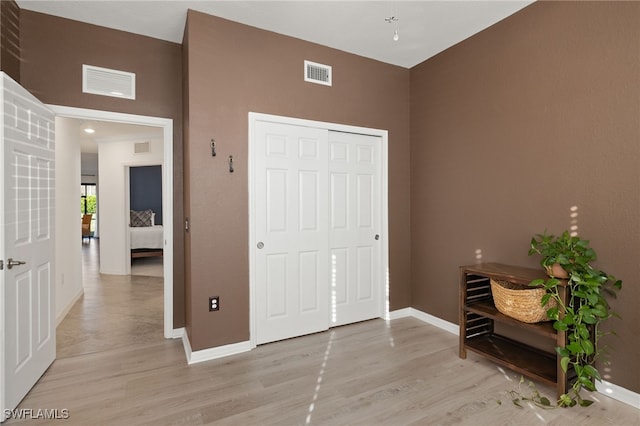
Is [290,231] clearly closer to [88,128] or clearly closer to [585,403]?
[585,403]

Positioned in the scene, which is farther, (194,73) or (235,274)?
(235,274)

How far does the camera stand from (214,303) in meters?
2.86

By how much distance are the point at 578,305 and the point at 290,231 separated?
2.29 meters

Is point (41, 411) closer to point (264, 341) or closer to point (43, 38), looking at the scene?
point (264, 341)

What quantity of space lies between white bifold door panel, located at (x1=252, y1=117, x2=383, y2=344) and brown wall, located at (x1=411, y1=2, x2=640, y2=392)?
0.60 meters

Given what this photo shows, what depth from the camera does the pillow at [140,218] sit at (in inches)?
342

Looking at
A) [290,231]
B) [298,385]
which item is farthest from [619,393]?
[290,231]

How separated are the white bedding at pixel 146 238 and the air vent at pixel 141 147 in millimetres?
1917

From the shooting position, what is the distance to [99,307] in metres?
4.26

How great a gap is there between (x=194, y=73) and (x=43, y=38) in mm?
1266

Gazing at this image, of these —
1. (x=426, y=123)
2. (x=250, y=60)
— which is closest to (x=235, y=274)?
(x=250, y=60)

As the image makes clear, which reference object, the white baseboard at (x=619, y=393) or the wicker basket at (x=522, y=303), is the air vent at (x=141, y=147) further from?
the white baseboard at (x=619, y=393)

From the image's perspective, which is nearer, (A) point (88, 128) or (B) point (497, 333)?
(B) point (497, 333)

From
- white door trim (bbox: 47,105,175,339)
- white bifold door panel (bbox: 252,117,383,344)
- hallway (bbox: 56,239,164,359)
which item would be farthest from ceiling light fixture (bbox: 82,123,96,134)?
white bifold door panel (bbox: 252,117,383,344)
